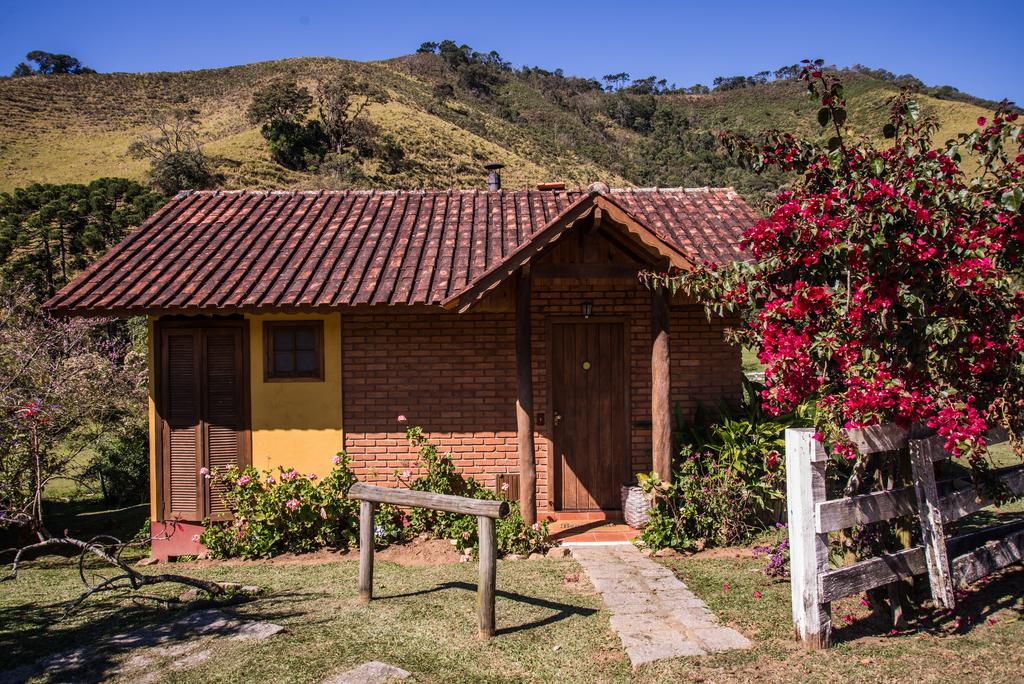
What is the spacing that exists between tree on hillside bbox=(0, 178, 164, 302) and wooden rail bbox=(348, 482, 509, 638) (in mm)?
20520

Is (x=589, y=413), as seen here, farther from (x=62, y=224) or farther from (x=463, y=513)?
(x=62, y=224)

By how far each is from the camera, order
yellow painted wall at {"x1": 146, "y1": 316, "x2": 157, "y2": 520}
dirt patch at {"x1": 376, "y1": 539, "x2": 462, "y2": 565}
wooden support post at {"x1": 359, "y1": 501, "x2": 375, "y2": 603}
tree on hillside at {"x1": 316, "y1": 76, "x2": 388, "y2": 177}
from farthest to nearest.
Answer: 1. tree on hillside at {"x1": 316, "y1": 76, "x2": 388, "y2": 177}
2. yellow painted wall at {"x1": 146, "y1": 316, "x2": 157, "y2": 520}
3. dirt patch at {"x1": 376, "y1": 539, "x2": 462, "y2": 565}
4. wooden support post at {"x1": 359, "y1": 501, "x2": 375, "y2": 603}

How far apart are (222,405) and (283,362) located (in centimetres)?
90

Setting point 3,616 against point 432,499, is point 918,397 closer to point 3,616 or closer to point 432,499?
point 432,499

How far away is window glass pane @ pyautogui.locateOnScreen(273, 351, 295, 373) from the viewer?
8.91 m

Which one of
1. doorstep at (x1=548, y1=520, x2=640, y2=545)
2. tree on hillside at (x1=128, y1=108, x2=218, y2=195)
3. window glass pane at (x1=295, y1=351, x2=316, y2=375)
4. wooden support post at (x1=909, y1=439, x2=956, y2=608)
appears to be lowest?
doorstep at (x1=548, y1=520, x2=640, y2=545)

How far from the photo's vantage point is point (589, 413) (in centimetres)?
928

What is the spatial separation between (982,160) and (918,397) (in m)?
1.83

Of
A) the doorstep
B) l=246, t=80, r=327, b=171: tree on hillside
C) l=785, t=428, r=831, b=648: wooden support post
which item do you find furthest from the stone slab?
l=246, t=80, r=327, b=171: tree on hillside

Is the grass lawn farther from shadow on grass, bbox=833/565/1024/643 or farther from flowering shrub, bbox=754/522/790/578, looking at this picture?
flowering shrub, bbox=754/522/790/578

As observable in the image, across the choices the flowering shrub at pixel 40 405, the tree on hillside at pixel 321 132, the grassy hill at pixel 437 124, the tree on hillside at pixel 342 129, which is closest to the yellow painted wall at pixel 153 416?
the flowering shrub at pixel 40 405

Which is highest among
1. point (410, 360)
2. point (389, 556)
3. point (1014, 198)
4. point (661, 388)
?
point (1014, 198)

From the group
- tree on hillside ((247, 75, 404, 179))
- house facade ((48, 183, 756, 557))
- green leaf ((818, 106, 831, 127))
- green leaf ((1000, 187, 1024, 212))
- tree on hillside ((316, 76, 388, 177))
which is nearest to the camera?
green leaf ((1000, 187, 1024, 212))

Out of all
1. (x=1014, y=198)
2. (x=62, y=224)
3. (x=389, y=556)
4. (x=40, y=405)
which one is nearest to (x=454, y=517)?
(x=389, y=556)
